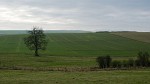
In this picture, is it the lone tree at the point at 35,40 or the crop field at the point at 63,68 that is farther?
the lone tree at the point at 35,40

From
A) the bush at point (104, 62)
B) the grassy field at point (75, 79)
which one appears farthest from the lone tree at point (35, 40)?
the grassy field at point (75, 79)

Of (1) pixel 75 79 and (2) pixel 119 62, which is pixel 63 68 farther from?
(1) pixel 75 79

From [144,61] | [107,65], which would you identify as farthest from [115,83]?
[144,61]

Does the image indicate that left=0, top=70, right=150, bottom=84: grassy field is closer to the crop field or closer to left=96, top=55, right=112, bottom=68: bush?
the crop field

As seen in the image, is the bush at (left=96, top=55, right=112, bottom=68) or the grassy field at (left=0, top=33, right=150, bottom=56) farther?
the grassy field at (left=0, top=33, right=150, bottom=56)

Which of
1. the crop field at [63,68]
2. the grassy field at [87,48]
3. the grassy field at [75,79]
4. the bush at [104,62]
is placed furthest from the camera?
the grassy field at [87,48]

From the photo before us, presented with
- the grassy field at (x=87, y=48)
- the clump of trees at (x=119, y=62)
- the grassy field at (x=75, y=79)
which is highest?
the grassy field at (x=75, y=79)

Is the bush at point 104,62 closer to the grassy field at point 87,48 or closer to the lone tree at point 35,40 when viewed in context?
the grassy field at point 87,48

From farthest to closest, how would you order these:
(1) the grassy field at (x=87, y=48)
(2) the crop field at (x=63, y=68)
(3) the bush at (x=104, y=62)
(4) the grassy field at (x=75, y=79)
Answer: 1. (1) the grassy field at (x=87, y=48)
2. (3) the bush at (x=104, y=62)
3. (2) the crop field at (x=63, y=68)
4. (4) the grassy field at (x=75, y=79)

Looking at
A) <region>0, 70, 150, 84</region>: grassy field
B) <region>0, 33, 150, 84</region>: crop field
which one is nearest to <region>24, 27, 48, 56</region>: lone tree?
<region>0, 33, 150, 84</region>: crop field

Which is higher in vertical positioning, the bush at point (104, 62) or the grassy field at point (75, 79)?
the grassy field at point (75, 79)

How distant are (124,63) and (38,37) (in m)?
55.1

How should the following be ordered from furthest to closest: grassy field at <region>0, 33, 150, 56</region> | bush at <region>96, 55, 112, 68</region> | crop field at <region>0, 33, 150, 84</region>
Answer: grassy field at <region>0, 33, 150, 56</region>
bush at <region>96, 55, 112, 68</region>
crop field at <region>0, 33, 150, 84</region>

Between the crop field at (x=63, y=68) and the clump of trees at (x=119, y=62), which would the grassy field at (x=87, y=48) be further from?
the clump of trees at (x=119, y=62)
